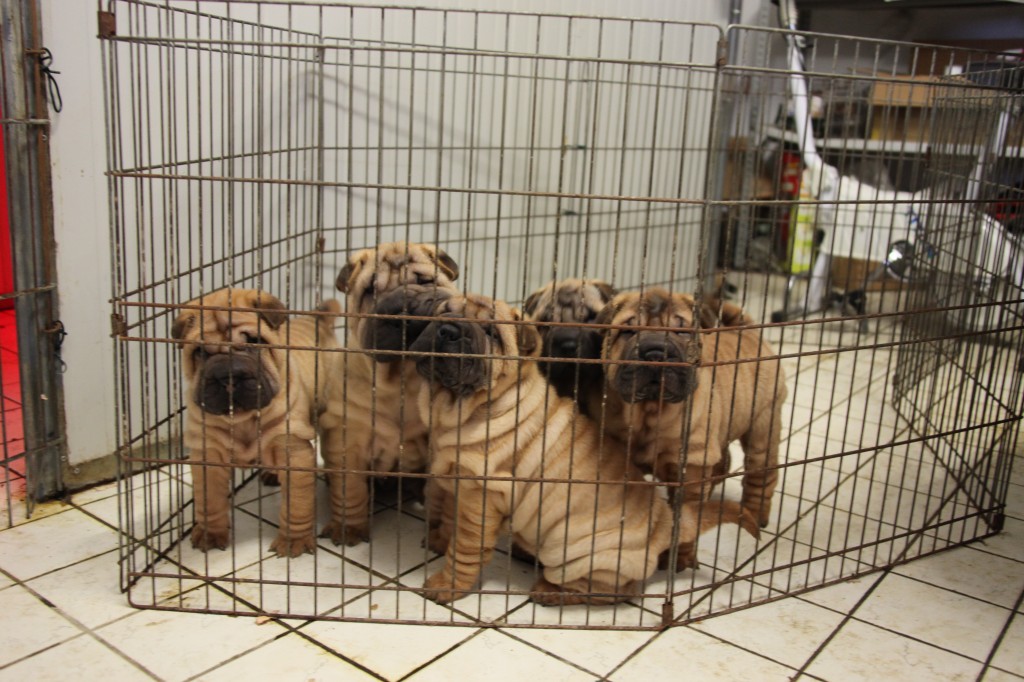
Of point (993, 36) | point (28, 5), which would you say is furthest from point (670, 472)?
point (993, 36)

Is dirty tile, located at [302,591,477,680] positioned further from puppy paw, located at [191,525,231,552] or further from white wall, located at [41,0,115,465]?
white wall, located at [41,0,115,465]

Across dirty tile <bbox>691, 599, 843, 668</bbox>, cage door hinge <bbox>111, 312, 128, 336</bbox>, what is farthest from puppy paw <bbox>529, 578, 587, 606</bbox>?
cage door hinge <bbox>111, 312, 128, 336</bbox>

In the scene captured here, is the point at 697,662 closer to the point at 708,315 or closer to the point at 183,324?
the point at 708,315

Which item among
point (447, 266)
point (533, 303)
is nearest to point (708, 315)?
point (533, 303)

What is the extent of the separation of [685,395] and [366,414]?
105 centimetres

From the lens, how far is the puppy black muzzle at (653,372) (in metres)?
2.63

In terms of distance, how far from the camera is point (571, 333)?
308cm

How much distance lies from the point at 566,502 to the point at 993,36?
6.29 metres

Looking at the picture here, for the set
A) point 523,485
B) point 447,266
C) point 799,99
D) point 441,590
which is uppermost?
point 799,99

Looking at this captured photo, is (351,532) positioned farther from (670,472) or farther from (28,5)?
(28,5)

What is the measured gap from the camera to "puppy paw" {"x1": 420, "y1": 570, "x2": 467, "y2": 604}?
104 inches

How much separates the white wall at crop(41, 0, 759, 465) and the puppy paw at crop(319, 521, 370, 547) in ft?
3.20

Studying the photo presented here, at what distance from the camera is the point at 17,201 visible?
120 inches

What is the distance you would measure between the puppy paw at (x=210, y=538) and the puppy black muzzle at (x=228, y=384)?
484 millimetres
